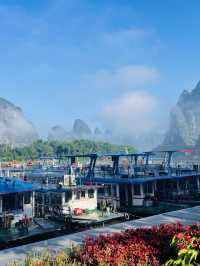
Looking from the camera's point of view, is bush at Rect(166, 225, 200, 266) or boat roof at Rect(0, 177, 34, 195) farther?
boat roof at Rect(0, 177, 34, 195)

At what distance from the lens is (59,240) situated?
1235 cm

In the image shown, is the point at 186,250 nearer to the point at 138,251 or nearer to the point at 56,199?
the point at 138,251

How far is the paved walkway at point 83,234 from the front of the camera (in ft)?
35.1

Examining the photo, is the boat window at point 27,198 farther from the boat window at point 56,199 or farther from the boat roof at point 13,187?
the boat window at point 56,199

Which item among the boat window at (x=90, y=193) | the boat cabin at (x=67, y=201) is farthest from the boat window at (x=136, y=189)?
the boat window at (x=90, y=193)

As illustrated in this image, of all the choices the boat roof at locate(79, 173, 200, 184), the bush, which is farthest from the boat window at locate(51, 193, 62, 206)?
the bush

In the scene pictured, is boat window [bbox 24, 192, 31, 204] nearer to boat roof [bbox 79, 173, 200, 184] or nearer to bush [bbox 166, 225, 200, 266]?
boat roof [bbox 79, 173, 200, 184]

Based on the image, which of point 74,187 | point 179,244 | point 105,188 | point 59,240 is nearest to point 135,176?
point 105,188

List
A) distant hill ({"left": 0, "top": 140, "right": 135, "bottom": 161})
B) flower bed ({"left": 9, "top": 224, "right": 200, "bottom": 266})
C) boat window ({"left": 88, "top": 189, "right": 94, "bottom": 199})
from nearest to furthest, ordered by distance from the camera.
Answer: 1. flower bed ({"left": 9, "top": 224, "right": 200, "bottom": 266})
2. boat window ({"left": 88, "top": 189, "right": 94, "bottom": 199})
3. distant hill ({"left": 0, "top": 140, "right": 135, "bottom": 161})

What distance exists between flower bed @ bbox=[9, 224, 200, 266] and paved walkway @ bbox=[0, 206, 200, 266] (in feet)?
6.09

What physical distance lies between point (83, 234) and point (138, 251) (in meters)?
5.30

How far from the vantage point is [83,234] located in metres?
13.3

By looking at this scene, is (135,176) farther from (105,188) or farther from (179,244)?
(179,244)

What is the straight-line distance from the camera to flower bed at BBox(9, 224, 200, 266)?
24.3 ft
